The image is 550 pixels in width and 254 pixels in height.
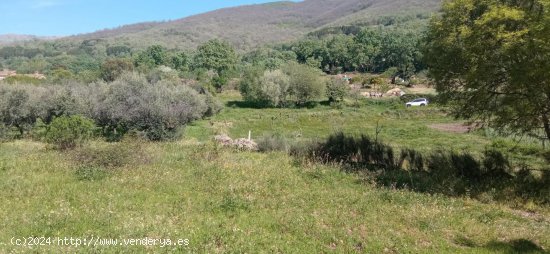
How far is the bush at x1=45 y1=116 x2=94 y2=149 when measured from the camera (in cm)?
1712

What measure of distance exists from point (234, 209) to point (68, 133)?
38.4 ft

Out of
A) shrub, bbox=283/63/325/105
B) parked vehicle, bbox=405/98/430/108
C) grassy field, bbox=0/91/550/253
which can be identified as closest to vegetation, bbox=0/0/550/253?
grassy field, bbox=0/91/550/253

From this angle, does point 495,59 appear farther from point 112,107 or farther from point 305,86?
point 305,86

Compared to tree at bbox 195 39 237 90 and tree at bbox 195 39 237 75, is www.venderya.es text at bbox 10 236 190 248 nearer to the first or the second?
tree at bbox 195 39 237 90

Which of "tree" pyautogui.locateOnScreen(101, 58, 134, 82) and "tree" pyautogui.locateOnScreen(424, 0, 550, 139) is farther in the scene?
"tree" pyautogui.locateOnScreen(101, 58, 134, 82)

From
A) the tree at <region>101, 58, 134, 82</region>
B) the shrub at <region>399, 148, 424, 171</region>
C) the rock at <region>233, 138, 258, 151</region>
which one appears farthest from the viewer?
the tree at <region>101, 58, 134, 82</region>

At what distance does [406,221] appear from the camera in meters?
8.77

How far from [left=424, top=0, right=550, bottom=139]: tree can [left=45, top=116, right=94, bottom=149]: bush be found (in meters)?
14.6

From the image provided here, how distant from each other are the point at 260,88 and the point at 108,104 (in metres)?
34.3

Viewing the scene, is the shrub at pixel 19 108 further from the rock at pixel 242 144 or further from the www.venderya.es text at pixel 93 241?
the www.venderya.es text at pixel 93 241

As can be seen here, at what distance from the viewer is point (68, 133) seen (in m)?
17.4

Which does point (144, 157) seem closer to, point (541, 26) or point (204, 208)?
point (204, 208)

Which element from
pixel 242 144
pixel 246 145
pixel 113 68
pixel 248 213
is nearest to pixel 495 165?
pixel 248 213

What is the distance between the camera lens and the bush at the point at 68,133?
17.1 m
